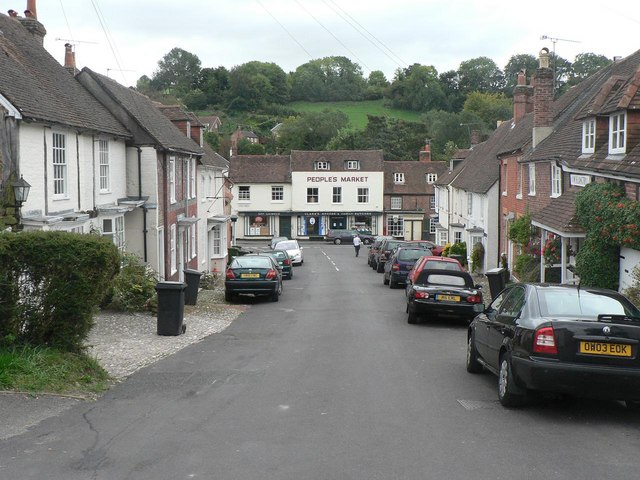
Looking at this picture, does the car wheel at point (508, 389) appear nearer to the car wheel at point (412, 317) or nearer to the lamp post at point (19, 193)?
the car wheel at point (412, 317)

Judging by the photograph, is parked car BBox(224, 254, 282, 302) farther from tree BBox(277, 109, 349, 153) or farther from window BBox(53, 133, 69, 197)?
tree BBox(277, 109, 349, 153)

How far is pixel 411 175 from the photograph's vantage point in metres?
72.2

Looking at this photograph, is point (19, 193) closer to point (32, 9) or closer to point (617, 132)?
point (32, 9)

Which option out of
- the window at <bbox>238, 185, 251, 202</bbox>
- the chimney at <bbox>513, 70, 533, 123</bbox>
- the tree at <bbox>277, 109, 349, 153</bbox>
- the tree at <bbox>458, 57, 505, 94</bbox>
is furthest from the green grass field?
the chimney at <bbox>513, 70, 533, 123</bbox>

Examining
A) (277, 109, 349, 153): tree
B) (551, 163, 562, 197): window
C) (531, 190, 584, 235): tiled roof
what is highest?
(277, 109, 349, 153): tree

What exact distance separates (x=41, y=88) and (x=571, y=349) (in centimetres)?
1495

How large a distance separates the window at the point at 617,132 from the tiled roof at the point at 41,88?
43.6 ft

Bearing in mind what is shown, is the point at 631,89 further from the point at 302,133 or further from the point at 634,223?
the point at 302,133

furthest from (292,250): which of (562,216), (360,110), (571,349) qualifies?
(360,110)

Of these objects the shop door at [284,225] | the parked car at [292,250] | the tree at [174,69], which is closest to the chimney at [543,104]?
the parked car at [292,250]

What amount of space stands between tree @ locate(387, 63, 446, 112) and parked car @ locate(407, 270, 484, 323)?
4215 inches

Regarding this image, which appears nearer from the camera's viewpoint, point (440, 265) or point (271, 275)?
point (440, 265)

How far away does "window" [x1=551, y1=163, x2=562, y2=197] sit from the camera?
80.0 feet

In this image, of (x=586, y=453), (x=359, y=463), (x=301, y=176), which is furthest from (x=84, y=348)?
(x=301, y=176)
